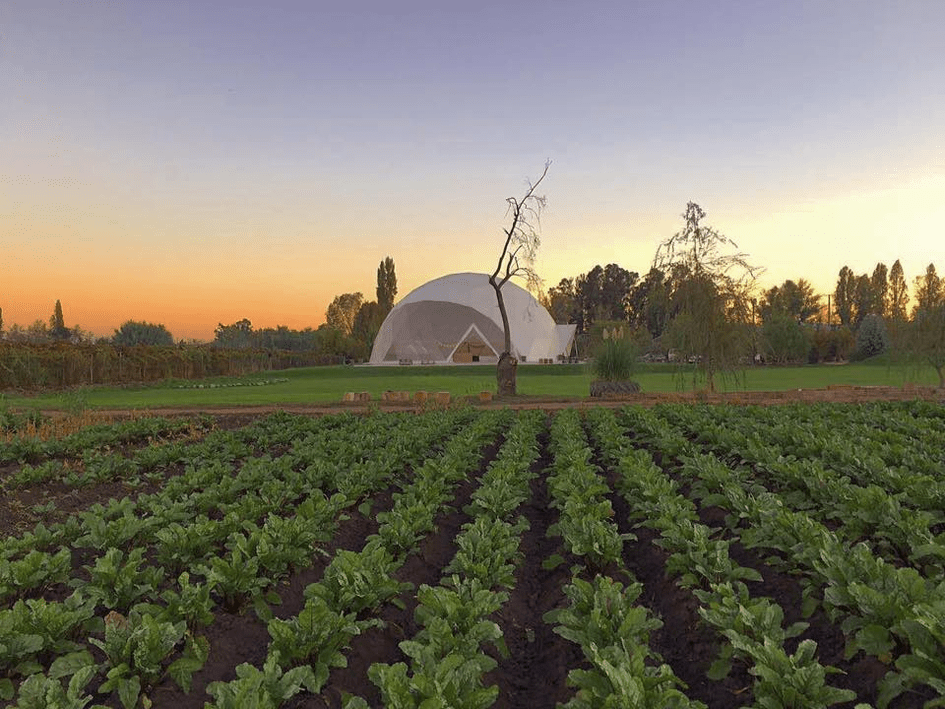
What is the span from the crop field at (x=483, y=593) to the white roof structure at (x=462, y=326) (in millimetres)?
62757

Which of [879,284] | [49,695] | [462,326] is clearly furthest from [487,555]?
[879,284]

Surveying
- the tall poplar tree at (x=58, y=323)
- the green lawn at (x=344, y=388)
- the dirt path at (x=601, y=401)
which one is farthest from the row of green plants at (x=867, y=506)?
the tall poplar tree at (x=58, y=323)

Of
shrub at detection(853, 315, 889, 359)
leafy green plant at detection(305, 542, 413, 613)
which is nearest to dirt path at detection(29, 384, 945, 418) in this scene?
leafy green plant at detection(305, 542, 413, 613)

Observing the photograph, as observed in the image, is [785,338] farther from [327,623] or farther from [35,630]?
[35,630]

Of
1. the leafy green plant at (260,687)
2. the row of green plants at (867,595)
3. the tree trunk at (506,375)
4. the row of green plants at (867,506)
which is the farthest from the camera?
the tree trunk at (506,375)

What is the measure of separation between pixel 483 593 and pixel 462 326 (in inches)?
2931

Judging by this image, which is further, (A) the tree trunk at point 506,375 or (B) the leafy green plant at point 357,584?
(A) the tree trunk at point 506,375

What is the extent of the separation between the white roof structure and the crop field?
62.8 meters

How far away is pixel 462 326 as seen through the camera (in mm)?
78312

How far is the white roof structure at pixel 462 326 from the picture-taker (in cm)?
7250

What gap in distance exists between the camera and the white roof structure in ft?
238

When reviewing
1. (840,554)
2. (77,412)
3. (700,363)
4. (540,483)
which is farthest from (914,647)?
(700,363)

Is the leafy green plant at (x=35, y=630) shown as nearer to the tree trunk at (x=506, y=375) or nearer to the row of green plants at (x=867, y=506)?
the row of green plants at (x=867, y=506)

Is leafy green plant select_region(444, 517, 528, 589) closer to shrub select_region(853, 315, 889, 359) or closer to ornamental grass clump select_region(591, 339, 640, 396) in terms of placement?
ornamental grass clump select_region(591, 339, 640, 396)
